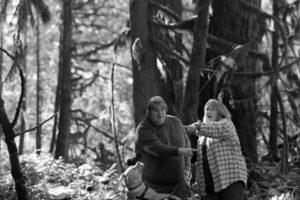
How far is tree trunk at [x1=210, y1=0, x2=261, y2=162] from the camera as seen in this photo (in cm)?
1072

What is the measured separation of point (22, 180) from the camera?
23.5ft

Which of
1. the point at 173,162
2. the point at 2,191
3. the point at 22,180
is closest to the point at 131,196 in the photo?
the point at 173,162

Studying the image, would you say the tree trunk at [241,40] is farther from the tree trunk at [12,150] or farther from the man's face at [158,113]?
the man's face at [158,113]

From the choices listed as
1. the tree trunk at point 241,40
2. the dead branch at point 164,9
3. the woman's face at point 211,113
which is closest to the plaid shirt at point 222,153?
the woman's face at point 211,113

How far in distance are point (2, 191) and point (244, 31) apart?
18.0 feet

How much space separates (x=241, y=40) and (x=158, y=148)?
577cm

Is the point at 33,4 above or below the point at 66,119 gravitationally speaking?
above

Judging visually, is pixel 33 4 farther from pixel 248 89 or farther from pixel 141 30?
pixel 248 89

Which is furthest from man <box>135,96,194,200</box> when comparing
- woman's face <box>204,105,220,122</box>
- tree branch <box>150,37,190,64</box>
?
tree branch <box>150,37,190,64</box>

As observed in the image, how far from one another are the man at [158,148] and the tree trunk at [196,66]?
2.60 meters

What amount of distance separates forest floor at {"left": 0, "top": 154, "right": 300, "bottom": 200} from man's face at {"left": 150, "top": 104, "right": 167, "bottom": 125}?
8.64ft

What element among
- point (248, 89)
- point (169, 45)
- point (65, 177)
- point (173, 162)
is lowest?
point (65, 177)

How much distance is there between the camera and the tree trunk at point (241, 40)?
35.2 feet

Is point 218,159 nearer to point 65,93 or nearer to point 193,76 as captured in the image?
point 193,76
